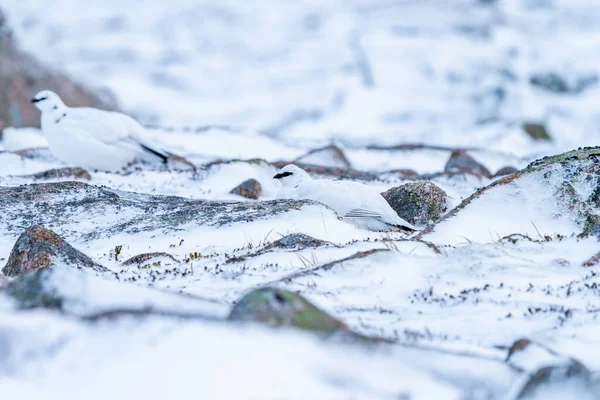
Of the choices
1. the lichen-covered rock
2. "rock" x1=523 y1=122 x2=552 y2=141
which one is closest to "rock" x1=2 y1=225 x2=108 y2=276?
the lichen-covered rock

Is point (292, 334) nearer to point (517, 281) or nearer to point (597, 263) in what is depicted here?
point (517, 281)

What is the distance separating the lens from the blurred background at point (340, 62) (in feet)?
99.0

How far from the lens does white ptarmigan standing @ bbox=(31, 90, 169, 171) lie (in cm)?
1038

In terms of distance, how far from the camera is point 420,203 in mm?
7465

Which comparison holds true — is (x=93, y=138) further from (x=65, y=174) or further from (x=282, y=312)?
(x=282, y=312)

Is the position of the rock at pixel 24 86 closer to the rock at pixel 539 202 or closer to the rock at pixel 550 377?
the rock at pixel 539 202

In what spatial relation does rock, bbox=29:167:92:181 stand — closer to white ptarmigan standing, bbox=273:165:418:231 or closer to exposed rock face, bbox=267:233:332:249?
white ptarmigan standing, bbox=273:165:418:231

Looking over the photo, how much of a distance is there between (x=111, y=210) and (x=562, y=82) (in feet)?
90.9

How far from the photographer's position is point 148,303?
3262 millimetres

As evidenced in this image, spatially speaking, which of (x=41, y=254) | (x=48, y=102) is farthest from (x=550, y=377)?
(x=48, y=102)

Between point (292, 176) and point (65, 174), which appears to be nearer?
point (292, 176)

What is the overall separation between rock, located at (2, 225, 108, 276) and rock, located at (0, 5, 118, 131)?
46.0 feet

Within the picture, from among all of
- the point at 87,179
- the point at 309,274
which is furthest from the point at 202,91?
the point at 309,274

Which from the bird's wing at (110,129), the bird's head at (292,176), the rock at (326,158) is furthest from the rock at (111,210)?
the rock at (326,158)
